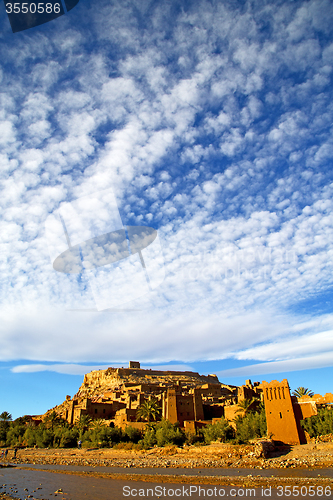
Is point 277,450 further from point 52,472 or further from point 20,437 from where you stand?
point 20,437

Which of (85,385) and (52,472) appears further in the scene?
(85,385)

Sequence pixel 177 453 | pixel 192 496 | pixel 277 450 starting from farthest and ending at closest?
pixel 177 453
pixel 277 450
pixel 192 496

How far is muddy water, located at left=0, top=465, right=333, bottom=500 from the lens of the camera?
47.9ft

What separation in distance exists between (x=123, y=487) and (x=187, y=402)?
24.9 m

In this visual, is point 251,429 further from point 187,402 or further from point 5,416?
point 5,416

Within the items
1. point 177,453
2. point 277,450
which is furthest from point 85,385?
point 277,450

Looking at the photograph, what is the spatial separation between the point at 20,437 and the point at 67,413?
670cm

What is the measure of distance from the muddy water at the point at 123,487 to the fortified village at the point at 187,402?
702cm

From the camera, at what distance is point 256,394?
4419 centimetres

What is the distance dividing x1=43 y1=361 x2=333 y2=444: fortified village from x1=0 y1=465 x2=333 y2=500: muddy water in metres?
7.02

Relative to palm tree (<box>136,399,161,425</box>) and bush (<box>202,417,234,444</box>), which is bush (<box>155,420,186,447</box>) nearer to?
bush (<box>202,417,234,444</box>)

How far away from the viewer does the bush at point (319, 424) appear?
87.1ft

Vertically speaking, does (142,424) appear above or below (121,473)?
above

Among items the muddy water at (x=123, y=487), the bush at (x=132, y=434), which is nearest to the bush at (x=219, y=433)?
the muddy water at (x=123, y=487)
